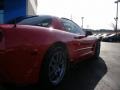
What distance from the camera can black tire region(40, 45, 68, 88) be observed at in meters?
3.78

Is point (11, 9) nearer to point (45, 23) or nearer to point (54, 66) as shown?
point (45, 23)

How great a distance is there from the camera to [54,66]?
4.17 meters

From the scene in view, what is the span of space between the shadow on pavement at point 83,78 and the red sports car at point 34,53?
0.73ft

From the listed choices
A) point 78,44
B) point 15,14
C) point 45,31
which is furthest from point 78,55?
point 15,14

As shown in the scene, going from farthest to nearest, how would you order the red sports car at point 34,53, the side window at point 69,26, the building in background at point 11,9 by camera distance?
the building in background at point 11,9 < the side window at point 69,26 < the red sports car at point 34,53

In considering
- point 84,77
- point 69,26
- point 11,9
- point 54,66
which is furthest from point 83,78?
point 11,9

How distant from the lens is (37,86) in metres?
4.12

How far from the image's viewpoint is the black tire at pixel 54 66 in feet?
12.4

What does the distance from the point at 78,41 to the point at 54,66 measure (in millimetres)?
1110

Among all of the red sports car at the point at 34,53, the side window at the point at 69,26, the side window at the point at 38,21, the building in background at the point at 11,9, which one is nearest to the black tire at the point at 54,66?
the red sports car at the point at 34,53

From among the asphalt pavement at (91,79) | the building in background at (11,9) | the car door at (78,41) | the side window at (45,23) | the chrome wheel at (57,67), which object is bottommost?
the asphalt pavement at (91,79)

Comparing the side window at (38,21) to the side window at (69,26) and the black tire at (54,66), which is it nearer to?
the side window at (69,26)

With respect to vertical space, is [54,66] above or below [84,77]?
above

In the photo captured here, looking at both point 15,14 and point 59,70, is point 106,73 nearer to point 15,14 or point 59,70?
point 59,70
